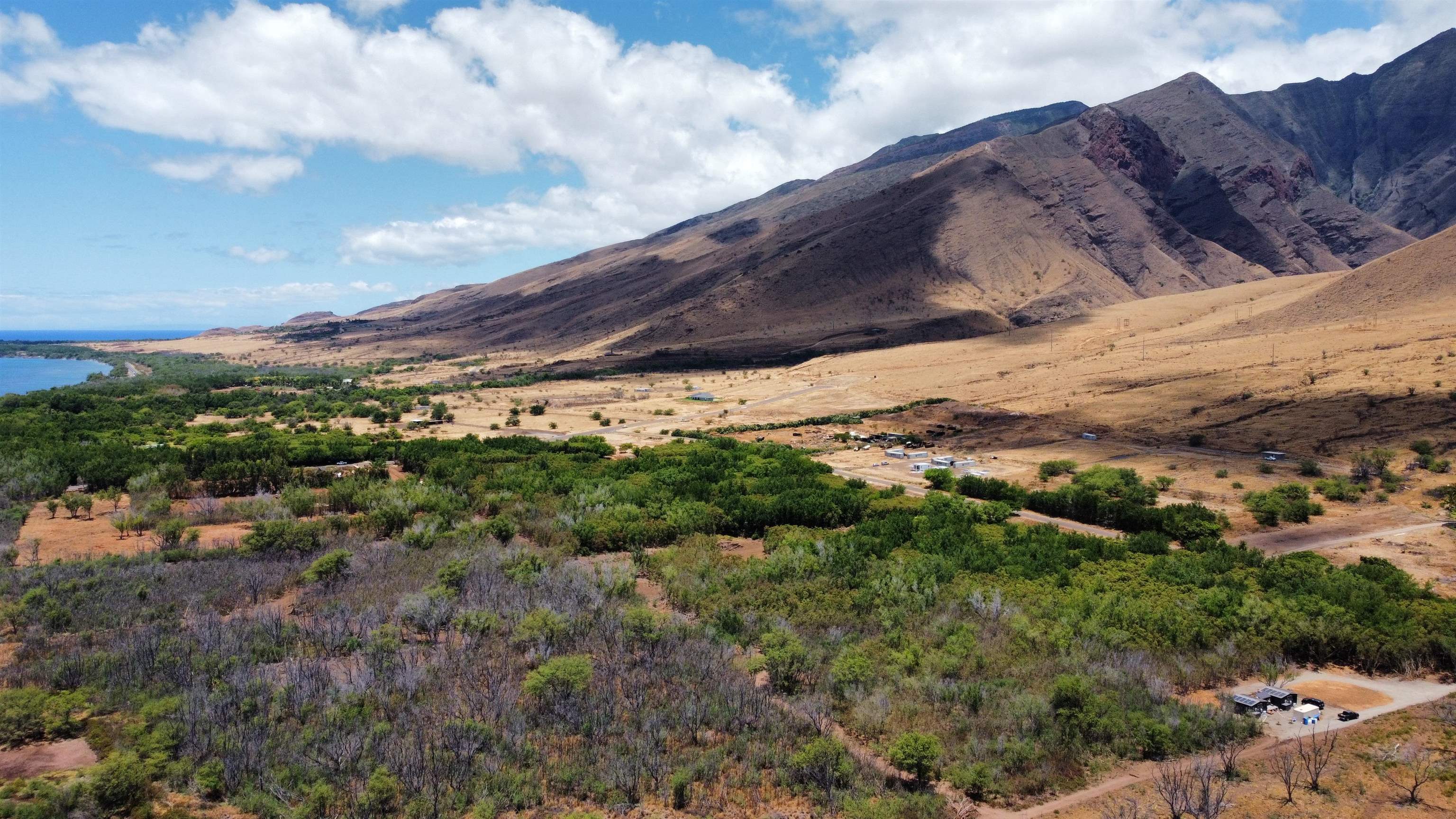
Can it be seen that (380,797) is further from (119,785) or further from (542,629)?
(542,629)

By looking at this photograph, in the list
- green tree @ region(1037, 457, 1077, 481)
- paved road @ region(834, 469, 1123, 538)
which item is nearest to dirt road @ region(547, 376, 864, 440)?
paved road @ region(834, 469, 1123, 538)

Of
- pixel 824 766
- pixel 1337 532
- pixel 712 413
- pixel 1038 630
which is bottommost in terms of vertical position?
pixel 1337 532

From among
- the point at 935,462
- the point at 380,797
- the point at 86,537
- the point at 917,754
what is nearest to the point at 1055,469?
the point at 935,462

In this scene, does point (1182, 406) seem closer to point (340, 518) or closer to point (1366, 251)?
point (340, 518)

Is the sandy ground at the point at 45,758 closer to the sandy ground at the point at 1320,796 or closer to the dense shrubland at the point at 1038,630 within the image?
the dense shrubland at the point at 1038,630

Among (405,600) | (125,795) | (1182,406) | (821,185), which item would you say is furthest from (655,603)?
(821,185)

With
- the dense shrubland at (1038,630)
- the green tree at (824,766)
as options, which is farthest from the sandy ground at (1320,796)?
the green tree at (824,766)

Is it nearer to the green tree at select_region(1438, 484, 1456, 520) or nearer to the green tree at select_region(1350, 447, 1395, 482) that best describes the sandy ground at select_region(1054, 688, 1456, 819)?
the green tree at select_region(1438, 484, 1456, 520)
